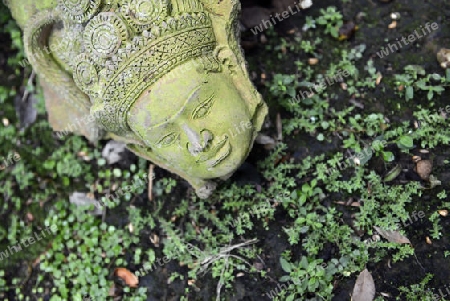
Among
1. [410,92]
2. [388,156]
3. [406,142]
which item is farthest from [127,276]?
[410,92]

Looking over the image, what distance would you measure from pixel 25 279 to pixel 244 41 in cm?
230

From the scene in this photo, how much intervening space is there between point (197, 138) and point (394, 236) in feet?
4.48

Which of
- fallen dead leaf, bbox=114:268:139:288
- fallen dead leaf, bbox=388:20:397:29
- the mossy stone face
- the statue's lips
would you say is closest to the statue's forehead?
the mossy stone face

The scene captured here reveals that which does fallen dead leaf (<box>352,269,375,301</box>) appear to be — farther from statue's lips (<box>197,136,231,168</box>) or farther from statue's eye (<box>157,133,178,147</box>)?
statue's eye (<box>157,133,178,147</box>)

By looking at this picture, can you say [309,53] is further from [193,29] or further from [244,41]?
[193,29]

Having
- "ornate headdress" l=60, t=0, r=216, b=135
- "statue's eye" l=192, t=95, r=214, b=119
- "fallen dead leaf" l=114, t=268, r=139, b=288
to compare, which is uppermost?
"ornate headdress" l=60, t=0, r=216, b=135

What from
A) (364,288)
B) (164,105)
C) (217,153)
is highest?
(164,105)

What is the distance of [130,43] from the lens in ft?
7.71

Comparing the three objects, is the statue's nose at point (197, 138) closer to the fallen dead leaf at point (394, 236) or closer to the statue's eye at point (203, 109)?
the statue's eye at point (203, 109)

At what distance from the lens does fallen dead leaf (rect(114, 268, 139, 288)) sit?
10.7 feet

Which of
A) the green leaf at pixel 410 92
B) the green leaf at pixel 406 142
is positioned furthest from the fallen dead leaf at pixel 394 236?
the green leaf at pixel 410 92

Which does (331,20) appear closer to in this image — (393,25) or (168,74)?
(393,25)

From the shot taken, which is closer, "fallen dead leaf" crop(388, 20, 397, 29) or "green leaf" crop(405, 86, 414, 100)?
"green leaf" crop(405, 86, 414, 100)

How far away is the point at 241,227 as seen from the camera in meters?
3.15
